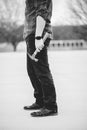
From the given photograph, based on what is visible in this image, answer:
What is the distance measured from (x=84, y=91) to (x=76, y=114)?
1580 millimetres

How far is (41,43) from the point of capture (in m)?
3.53

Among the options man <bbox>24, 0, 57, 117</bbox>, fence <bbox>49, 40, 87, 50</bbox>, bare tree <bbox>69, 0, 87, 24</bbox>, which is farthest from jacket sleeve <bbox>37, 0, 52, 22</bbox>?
fence <bbox>49, 40, 87, 50</bbox>

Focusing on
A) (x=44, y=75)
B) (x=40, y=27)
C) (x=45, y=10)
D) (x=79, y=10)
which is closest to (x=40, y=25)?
(x=40, y=27)

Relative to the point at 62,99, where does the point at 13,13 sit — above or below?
below

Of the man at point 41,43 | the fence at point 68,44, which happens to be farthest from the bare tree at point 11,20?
the man at point 41,43

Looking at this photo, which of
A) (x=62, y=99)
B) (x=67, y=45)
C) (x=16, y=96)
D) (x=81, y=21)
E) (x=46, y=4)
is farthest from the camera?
(x=67, y=45)

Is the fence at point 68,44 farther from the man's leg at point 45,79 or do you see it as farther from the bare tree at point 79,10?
the man's leg at point 45,79

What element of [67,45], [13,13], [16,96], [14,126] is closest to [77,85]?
[16,96]

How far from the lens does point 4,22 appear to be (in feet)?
218

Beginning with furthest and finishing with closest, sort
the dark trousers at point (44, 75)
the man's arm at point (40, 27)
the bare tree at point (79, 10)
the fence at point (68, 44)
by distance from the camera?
the fence at point (68, 44) < the bare tree at point (79, 10) < the dark trousers at point (44, 75) < the man's arm at point (40, 27)

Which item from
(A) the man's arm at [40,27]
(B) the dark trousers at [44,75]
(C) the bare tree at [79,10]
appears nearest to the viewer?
(A) the man's arm at [40,27]

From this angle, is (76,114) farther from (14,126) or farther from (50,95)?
(14,126)

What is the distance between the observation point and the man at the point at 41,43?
11.5 feet

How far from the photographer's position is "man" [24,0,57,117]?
11.5ft
